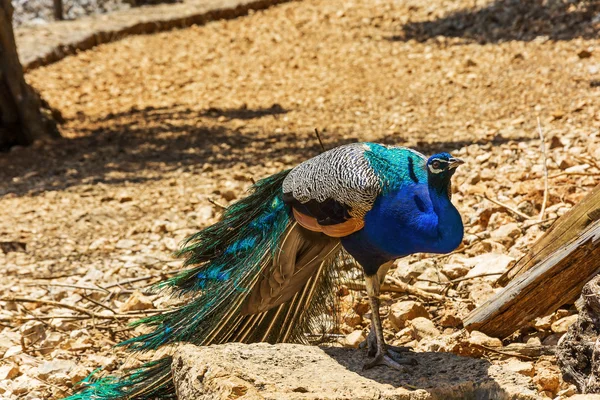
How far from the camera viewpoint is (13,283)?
5.51 metres

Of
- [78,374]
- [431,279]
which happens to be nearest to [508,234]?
[431,279]

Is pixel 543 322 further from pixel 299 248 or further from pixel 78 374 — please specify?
pixel 78 374

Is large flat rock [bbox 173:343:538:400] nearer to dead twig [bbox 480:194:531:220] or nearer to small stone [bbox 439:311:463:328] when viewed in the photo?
small stone [bbox 439:311:463:328]

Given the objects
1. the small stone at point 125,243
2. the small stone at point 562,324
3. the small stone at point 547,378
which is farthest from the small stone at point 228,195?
the small stone at point 547,378

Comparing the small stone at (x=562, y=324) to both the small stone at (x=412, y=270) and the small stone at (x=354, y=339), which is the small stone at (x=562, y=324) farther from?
the small stone at (x=412, y=270)

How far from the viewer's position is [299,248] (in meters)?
3.86

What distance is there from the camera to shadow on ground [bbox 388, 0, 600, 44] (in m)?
9.67

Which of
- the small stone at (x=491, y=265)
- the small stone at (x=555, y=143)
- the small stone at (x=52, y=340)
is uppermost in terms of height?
the small stone at (x=555, y=143)

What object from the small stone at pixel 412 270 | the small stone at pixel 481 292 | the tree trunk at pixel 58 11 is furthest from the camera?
the tree trunk at pixel 58 11

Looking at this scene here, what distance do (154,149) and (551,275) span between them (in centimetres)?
539

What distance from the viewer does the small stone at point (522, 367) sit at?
345cm

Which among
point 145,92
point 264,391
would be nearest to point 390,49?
point 145,92

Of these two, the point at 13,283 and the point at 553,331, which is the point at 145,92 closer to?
the point at 13,283

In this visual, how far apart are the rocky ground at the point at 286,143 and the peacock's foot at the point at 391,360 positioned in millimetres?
229
